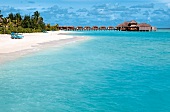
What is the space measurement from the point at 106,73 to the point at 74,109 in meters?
5.42

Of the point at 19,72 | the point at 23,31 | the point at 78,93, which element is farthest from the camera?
the point at 23,31

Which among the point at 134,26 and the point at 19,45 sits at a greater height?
the point at 134,26

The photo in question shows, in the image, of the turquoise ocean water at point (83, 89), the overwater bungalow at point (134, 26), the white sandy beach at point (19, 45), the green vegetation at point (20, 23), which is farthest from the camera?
the overwater bungalow at point (134, 26)

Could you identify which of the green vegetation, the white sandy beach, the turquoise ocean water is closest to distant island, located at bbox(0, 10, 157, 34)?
the green vegetation

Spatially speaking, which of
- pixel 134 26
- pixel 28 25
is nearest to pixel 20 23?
pixel 28 25

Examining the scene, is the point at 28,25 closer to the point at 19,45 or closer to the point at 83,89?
the point at 19,45

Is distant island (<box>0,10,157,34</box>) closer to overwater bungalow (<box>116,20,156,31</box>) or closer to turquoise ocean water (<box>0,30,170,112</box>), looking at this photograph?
overwater bungalow (<box>116,20,156,31</box>)

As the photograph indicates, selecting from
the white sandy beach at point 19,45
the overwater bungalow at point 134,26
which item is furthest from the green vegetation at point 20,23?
the overwater bungalow at point 134,26

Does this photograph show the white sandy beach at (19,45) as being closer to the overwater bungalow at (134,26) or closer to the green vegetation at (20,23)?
the green vegetation at (20,23)

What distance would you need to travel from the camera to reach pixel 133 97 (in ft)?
27.5

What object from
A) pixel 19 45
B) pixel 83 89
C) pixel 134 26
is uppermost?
pixel 134 26

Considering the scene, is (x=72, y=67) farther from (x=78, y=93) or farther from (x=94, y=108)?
(x=94, y=108)

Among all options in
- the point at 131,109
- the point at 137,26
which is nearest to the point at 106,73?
the point at 131,109

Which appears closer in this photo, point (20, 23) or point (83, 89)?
point (83, 89)
